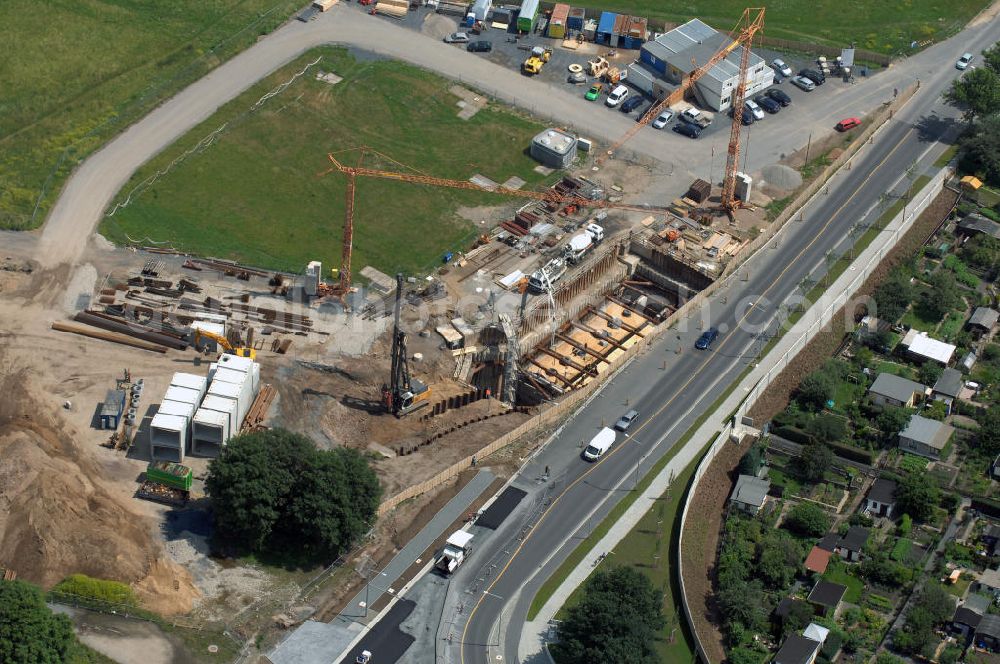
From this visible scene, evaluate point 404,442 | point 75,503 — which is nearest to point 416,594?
point 404,442

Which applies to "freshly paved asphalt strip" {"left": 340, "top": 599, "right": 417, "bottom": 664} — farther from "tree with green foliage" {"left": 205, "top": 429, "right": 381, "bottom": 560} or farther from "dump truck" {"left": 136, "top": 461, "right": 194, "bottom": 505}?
"dump truck" {"left": 136, "top": 461, "right": 194, "bottom": 505}

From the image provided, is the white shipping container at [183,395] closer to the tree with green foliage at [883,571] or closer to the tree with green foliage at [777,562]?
the tree with green foliage at [777,562]

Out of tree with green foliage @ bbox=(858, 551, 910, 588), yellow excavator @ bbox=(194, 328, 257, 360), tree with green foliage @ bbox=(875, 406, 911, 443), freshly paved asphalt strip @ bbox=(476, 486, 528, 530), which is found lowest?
freshly paved asphalt strip @ bbox=(476, 486, 528, 530)

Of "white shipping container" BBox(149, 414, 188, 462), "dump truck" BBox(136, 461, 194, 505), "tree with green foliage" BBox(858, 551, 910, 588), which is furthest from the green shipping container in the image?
"tree with green foliage" BBox(858, 551, 910, 588)

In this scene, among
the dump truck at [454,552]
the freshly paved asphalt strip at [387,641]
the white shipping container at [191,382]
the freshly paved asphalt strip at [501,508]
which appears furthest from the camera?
the white shipping container at [191,382]

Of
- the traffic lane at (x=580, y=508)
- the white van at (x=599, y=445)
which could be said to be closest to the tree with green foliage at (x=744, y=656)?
the traffic lane at (x=580, y=508)

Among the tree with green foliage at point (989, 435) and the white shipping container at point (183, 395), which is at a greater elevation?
the tree with green foliage at point (989, 435)
